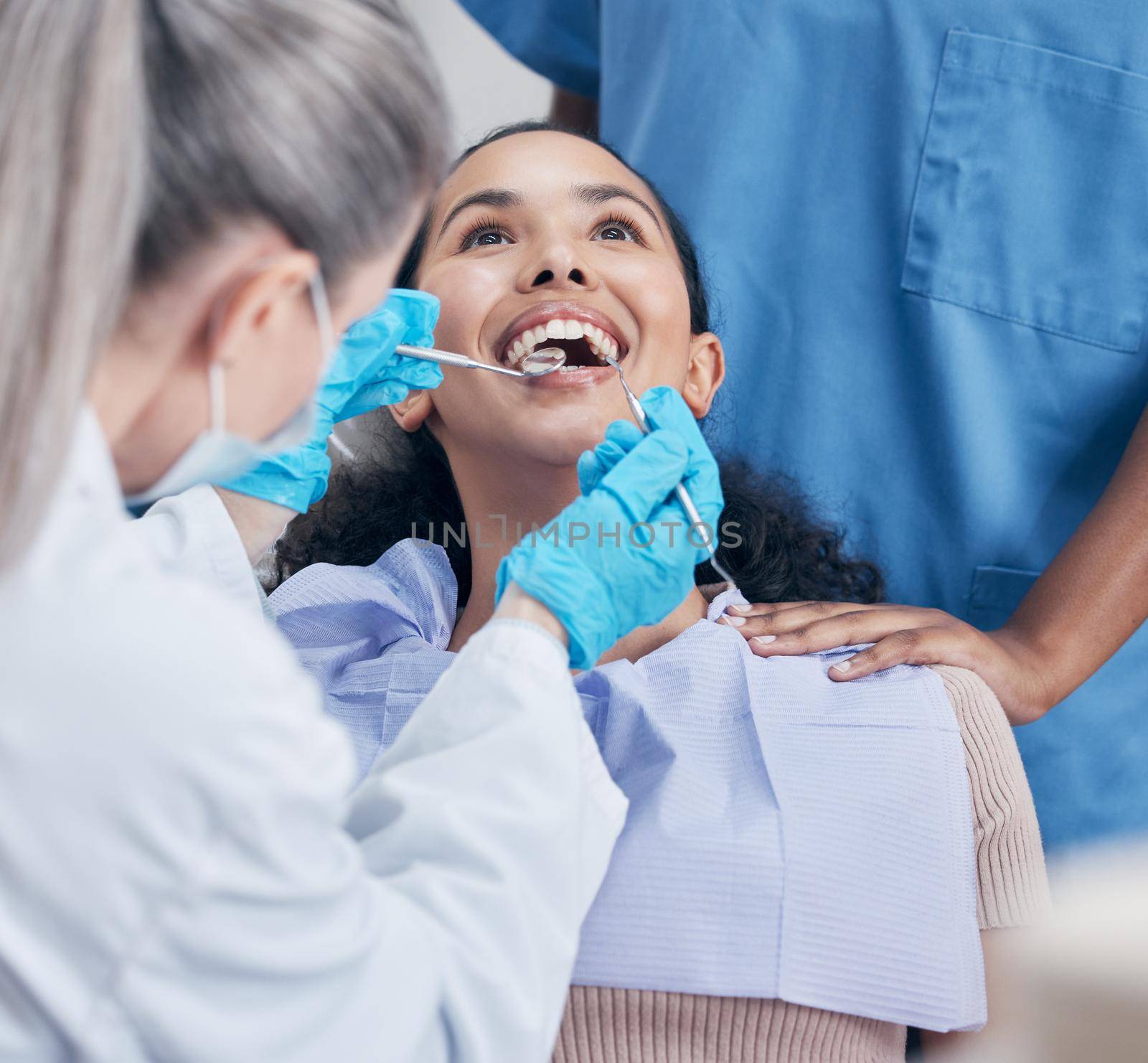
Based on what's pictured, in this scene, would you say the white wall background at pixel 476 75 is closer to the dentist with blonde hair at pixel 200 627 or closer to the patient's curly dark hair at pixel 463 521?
the patient's curly dark hair at pixel 463 521

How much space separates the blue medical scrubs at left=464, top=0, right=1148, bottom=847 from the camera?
1.59 m

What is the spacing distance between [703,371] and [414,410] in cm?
39

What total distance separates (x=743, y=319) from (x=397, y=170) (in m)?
1.07

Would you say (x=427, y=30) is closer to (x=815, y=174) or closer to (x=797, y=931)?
(x=815, y=174)

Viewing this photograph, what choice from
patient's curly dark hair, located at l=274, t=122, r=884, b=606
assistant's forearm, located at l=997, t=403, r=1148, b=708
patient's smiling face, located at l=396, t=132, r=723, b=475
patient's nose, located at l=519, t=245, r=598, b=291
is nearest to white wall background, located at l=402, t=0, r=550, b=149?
patient's curly dark hair, located at l=274, t=122, r=884, b=606

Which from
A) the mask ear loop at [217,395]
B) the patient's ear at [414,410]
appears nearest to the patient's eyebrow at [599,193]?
the patient's ear at [414,410]

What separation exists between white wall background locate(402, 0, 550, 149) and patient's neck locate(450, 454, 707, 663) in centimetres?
120

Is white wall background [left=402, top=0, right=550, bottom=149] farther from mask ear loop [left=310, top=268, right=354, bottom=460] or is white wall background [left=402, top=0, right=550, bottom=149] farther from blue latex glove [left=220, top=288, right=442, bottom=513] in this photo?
mask ear loop [left=310, top=268, right=354, bottom=460]

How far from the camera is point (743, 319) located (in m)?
1.79

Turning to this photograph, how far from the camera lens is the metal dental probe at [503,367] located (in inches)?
51.8

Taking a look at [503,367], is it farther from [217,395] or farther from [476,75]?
[476,75]

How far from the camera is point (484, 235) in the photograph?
1504mm

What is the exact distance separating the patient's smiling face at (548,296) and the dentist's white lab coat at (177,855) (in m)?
0.69

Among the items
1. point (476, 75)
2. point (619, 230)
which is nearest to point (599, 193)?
point (619, 230)
